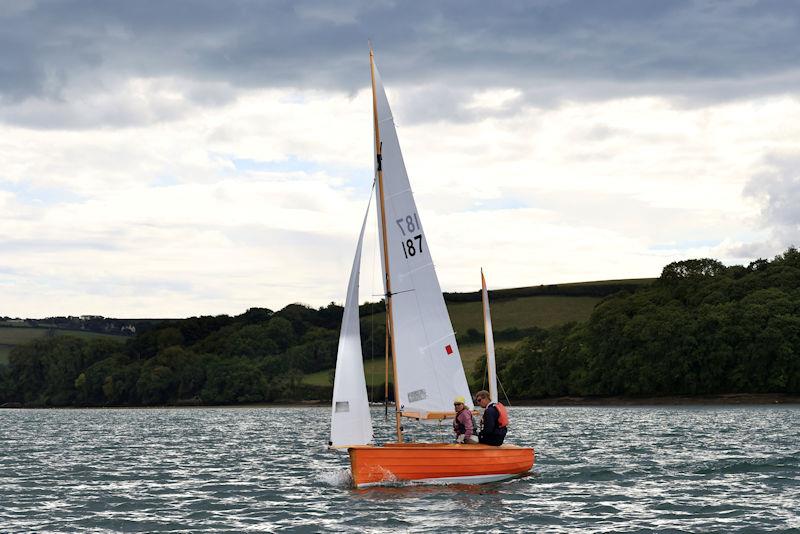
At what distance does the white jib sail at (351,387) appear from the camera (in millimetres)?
31938

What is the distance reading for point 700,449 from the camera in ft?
166

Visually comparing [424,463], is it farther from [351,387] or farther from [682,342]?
[682,342]

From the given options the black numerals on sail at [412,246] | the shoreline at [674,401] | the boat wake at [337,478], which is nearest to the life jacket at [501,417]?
the black numerals on sail at [412,246]

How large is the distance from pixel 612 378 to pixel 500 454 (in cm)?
11576

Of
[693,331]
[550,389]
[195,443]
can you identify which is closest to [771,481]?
[195,443]

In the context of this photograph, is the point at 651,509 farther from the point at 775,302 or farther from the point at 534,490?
the point at 775,302

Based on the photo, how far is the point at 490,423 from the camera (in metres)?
33.2

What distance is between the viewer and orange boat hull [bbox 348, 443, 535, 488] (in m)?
31.8

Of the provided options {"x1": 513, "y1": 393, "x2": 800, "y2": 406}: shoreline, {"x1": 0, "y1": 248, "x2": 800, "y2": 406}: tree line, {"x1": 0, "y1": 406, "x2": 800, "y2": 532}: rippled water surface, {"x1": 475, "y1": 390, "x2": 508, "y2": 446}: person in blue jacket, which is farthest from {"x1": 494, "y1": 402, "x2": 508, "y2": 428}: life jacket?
{"x1": 513, "y1": 393, "x2": 800, "y2": 406}: shoreline

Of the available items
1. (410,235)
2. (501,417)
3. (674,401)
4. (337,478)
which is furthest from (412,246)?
(674,401)

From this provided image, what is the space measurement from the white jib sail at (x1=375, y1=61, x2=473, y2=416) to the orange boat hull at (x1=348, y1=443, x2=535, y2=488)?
148 cm

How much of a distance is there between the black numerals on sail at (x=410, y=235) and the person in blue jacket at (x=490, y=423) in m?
4.85

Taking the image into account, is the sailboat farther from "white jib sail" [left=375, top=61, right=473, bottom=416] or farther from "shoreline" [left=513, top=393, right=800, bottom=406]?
"shoreline" [left=513, top=393, right=800, bottom=406]

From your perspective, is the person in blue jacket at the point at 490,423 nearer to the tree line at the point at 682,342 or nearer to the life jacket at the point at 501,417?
the life jacket at the point at 501,417
